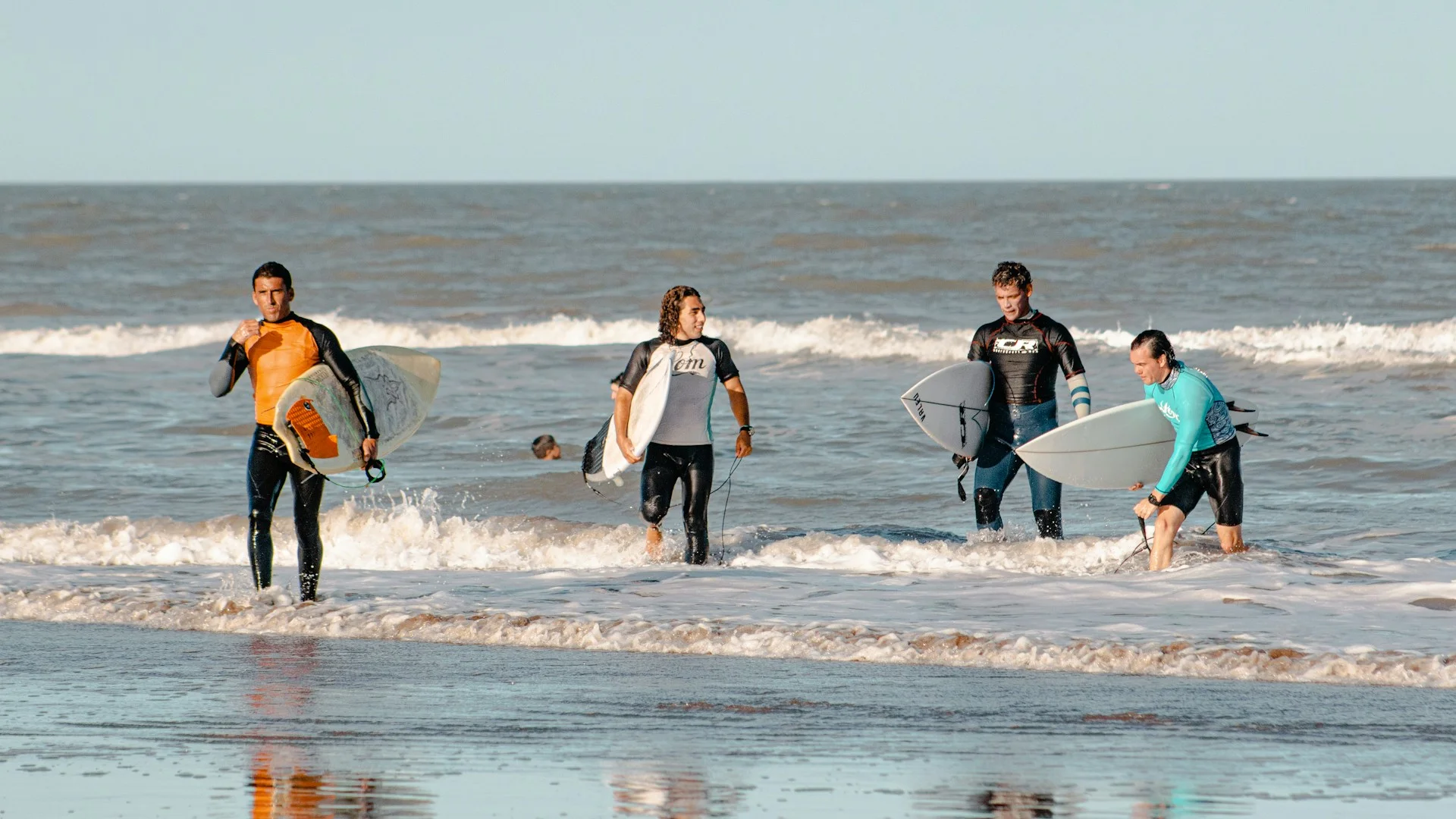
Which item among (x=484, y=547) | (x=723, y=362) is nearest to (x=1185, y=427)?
(x=723, y=362)

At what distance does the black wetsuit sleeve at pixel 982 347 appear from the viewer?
7910 millimetres

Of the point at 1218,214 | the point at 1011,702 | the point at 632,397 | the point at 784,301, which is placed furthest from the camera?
the point at 1218,214

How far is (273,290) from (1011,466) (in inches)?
150

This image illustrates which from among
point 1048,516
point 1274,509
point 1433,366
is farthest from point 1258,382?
point 1048,516

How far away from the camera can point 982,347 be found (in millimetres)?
7926

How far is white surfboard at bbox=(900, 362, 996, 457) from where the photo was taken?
316 inches

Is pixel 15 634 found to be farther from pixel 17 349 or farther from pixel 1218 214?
pixel 1218 214

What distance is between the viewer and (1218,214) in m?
47.0

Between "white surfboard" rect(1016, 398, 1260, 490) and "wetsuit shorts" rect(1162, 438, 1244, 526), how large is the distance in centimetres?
54

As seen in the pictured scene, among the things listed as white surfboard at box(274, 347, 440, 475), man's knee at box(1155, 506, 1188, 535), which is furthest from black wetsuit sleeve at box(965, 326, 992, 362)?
white surfboard at box(274, 347, 440, 475)

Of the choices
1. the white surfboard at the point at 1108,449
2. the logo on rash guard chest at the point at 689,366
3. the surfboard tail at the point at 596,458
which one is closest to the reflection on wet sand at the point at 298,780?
the logo on rash guard chest at the point at 689,366

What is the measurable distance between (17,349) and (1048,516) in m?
20.7

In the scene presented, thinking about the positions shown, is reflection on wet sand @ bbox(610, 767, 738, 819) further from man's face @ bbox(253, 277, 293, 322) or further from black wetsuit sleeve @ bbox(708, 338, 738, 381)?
black wetsuit sleeve @ bbox(708, 338, 738, 381)

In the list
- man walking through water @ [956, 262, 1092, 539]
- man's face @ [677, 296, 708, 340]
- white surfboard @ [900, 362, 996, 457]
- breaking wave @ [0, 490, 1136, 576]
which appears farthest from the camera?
breaking wave @ [0, 490, 1136, 576]
